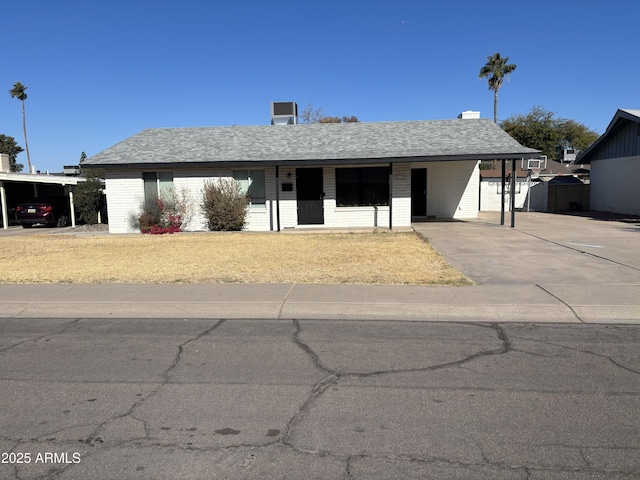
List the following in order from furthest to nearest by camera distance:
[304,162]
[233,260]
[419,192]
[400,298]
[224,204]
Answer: [419,192] < [224,204] < [304,162] < [233,260] < [400,298]

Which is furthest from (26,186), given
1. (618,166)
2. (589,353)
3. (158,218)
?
(618,166)

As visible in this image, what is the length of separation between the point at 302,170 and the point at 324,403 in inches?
648

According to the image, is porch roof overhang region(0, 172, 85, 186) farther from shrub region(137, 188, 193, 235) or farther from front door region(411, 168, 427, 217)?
front door region(411, 168, 427, 217)

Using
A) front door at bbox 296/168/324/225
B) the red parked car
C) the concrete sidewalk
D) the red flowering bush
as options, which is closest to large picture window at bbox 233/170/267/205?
front door at bbox 296/168/324/225

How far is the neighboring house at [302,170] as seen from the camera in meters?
18.9

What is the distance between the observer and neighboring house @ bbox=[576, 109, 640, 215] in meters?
23.6

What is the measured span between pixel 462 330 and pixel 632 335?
79.9 inches

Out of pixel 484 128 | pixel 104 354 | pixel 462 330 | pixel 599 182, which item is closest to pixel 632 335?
pixel 462 330

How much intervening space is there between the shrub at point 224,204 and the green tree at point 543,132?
4908 cm

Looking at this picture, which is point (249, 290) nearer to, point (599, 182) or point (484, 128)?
point (484, 128)

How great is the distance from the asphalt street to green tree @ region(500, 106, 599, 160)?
59563mm

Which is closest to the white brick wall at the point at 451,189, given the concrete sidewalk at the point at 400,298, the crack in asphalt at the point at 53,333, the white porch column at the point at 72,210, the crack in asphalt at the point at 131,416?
the concrete sidewalk at the point at 400,298

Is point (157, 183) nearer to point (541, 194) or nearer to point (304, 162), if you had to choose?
point (304, 162)

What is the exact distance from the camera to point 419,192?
22.9 m
